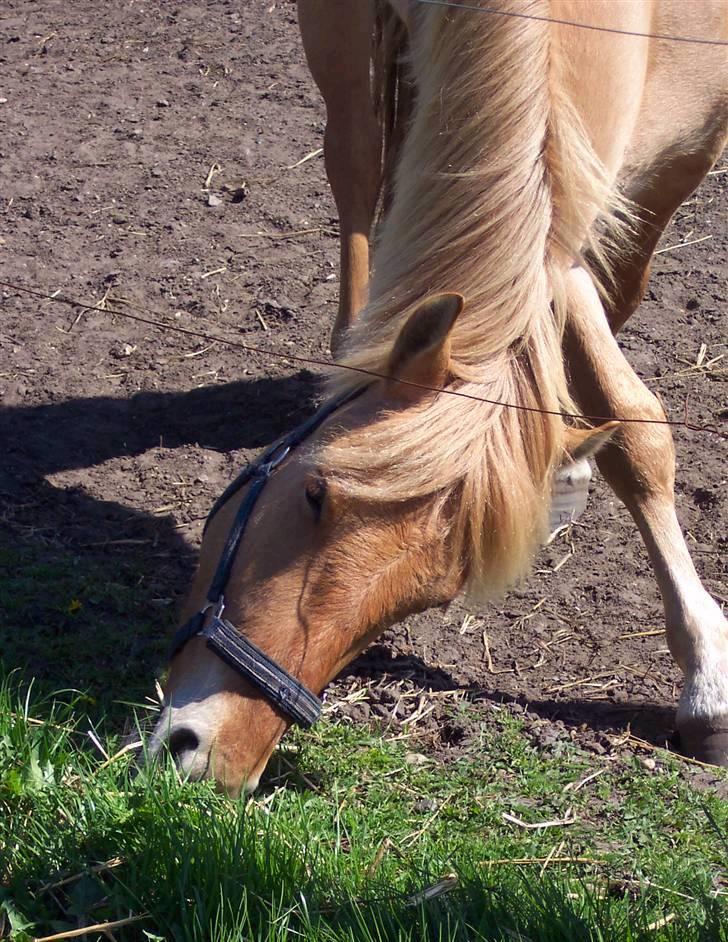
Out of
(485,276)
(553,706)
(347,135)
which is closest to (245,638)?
(485,276)

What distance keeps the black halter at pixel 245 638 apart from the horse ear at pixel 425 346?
160mm

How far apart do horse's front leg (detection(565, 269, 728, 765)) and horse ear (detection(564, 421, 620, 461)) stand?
72 centimetres

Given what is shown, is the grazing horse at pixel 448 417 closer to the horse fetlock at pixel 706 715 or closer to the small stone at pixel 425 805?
the horse fetlock at pixel 706 715

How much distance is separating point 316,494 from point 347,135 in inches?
88.3

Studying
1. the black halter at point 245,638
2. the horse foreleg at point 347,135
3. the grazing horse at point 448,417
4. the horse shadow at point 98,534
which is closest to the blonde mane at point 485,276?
the grazing horse at point 448,417

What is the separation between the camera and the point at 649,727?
306 cm

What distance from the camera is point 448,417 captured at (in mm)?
2244

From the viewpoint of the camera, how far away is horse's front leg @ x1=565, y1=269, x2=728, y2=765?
2939 mm

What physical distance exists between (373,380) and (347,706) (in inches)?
42.4

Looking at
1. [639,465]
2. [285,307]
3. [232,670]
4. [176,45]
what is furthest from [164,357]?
[176,45]

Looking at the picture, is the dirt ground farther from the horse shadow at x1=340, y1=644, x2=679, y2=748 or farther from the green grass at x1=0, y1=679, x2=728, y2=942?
the green grass at x1=0, y1=679, x2=728, y2=942

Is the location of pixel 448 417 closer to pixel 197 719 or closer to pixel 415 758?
pixel 197 719

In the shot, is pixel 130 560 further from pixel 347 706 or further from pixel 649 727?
pixel 649 727

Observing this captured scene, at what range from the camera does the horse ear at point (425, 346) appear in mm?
2215
